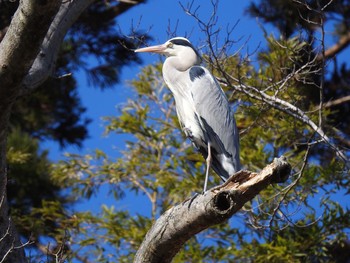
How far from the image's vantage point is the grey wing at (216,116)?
158 inches

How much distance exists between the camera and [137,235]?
655cm

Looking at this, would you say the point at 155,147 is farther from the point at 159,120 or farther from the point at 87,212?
the point at 87,212

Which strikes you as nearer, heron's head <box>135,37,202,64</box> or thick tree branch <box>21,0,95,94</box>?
thick tree branch <box>21,0,95,94</box>

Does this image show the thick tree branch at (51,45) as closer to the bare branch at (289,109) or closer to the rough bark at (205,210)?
the bare branch at (289,109)

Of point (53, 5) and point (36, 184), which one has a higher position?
point (36, 184)

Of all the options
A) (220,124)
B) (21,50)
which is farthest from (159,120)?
(21,50)

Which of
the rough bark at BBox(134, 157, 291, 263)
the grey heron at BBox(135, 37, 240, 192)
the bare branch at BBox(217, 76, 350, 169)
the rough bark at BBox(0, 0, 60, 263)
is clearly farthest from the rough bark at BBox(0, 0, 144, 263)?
the bare branch at BBox(217, 76, 350, 169)

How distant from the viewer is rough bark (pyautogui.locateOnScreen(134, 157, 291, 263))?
2914mm

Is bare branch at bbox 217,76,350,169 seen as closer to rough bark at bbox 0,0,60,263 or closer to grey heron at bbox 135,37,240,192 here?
grey heron at bbox 135,37,240,192

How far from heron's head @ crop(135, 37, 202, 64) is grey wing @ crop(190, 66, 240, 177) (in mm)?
131

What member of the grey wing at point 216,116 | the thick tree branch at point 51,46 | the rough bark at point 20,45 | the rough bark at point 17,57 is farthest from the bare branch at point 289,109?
the rough bark at point 20,45

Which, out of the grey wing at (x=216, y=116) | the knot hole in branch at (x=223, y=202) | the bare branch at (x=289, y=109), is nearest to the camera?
the knot hole in branch at (x=223, y=202)

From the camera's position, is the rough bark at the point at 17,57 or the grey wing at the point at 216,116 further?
the grey wing at the point at 216,116

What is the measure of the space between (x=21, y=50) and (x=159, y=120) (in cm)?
417
